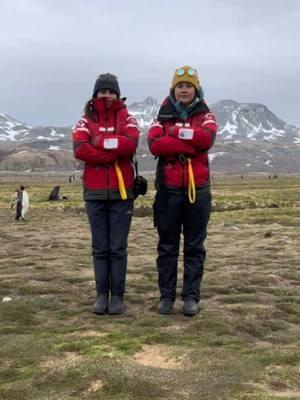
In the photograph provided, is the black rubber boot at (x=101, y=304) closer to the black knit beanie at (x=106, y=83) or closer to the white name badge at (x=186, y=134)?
the white name badge at (x=186, y=134)

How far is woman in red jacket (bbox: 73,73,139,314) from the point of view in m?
8.05

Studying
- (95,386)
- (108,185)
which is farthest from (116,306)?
(95,386)

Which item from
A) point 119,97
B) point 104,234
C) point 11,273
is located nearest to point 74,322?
point 104,234

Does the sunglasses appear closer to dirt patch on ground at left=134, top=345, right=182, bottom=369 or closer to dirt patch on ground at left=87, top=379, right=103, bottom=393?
dirt patch on ground at left=134, top=345, right=182, bottom=369

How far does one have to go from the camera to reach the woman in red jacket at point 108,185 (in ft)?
26.4

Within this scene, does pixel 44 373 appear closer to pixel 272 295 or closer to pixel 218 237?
pixel 272 295

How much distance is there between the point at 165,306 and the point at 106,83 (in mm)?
3471

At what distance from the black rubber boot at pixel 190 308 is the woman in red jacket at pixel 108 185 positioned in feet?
3.13

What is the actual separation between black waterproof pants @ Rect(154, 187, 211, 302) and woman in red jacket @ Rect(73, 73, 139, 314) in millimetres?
565

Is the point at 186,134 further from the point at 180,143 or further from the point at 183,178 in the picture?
the point at 183,178

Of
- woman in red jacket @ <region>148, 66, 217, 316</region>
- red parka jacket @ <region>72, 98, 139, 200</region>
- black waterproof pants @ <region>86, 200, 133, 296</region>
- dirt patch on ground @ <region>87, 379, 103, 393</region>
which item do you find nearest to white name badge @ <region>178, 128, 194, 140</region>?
woman in red jacket @ <region>148, 66, 217, 316</region>

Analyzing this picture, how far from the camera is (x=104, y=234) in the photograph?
8227 millimetres

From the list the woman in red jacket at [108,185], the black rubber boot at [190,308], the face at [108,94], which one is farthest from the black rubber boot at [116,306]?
the face at [108,94]

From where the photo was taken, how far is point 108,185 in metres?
8.08
